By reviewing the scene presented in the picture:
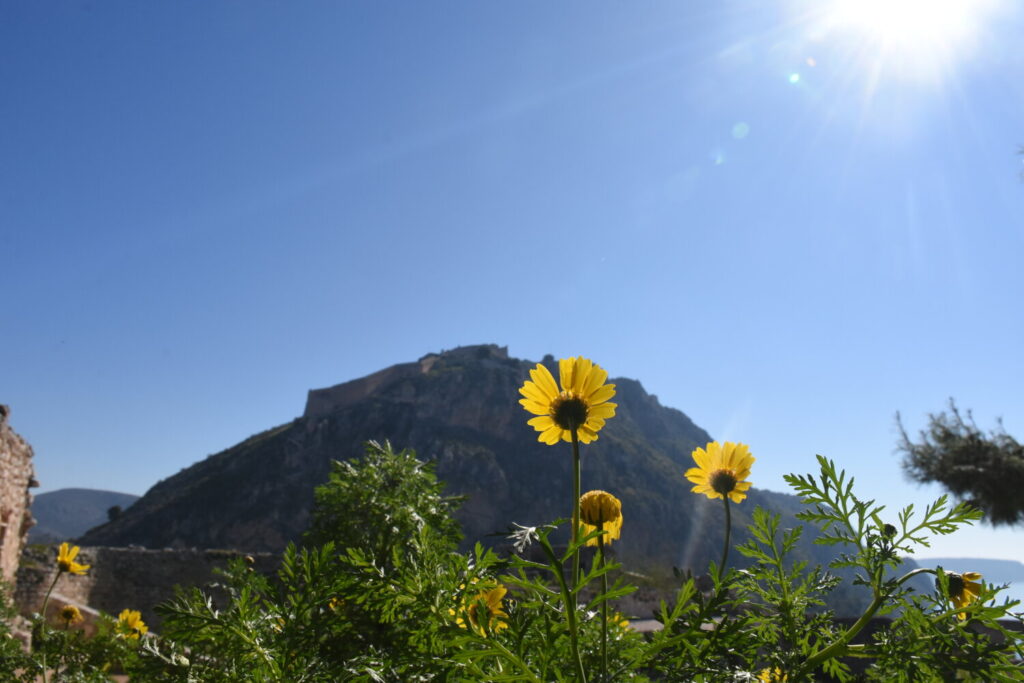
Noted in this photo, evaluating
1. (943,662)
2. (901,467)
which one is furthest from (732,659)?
(901,467)

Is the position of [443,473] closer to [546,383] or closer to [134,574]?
[134,574]

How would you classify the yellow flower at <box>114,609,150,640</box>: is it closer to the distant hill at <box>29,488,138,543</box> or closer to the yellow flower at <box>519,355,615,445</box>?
the yellow flower at <box>519,355,615,445</box>

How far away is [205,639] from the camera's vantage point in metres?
1.26

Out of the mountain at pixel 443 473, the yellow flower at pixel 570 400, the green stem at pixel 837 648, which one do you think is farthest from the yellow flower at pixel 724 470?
the mountain at pixel 443 473

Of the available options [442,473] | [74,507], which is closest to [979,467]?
[442,473]

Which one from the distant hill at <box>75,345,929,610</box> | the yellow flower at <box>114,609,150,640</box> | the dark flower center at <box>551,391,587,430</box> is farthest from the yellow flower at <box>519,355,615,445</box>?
the distant hill at <box>75,345,929,610</box>

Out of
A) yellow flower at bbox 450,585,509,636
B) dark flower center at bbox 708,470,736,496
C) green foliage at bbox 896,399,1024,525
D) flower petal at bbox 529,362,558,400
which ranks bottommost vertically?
yellow flower at bbox 450,585,509,636

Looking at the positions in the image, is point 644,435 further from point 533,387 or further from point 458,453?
point 533,387

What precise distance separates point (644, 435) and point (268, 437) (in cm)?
6807

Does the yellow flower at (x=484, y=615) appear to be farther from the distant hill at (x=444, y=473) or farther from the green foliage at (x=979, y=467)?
the distant hill at (x=444, y=473)

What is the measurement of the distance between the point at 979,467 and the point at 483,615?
66.0ft

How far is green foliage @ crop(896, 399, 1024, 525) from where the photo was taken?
15.0 m

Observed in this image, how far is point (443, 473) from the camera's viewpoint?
71.6m

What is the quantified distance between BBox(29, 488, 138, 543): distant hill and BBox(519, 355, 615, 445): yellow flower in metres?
166
